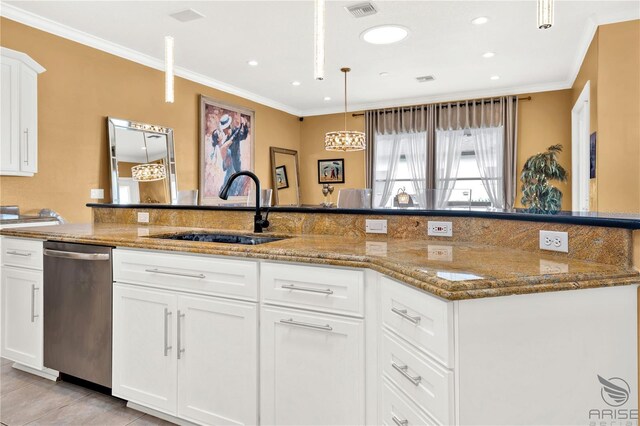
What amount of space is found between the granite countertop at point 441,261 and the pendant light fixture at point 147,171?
266 cm

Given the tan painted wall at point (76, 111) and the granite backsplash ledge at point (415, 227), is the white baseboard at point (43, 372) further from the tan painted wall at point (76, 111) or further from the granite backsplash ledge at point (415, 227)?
the tan painted wall at point (76, 111)

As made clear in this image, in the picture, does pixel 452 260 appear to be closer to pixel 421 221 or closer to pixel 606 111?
pixel 421 221

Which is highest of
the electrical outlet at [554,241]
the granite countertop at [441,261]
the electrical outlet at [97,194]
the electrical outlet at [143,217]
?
the electrical outlet at [97,194]

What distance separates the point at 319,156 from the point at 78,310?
6314 mm

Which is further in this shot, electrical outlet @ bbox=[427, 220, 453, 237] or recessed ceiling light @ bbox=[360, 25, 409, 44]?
recessed ceiling light @ bbox=[360, 25, 409, 44]

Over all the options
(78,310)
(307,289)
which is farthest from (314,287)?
(78,310)

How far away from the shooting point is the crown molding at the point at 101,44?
358cm

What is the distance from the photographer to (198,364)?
179cm

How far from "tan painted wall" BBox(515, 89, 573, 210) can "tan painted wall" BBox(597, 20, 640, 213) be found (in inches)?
95.8

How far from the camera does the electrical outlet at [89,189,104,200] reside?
4238mm

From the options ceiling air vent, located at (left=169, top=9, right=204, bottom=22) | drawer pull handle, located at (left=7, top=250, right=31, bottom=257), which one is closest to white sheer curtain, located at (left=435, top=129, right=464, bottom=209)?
ceiling air vent, located at (left=169, top=9, right=204, bottom=22)

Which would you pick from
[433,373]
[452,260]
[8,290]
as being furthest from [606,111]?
[8,290]

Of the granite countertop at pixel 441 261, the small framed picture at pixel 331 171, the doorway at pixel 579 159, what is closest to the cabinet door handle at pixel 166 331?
the granite countertop at pixel 441 261

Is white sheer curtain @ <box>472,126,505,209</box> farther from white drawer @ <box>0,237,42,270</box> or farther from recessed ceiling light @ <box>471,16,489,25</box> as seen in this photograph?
white drawer @ <box>0,237,42,270</box>
